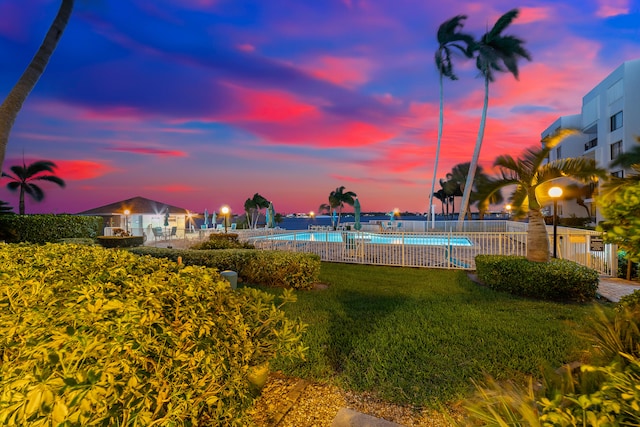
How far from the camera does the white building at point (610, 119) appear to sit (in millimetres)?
23469

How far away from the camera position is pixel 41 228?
46.8 ft

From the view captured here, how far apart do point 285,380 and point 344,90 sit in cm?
1623

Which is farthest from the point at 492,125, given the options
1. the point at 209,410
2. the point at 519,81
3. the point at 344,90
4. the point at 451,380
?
the point at 209,410

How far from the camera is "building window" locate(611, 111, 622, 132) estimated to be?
2488 centimetres

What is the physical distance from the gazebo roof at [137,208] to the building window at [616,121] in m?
36.5

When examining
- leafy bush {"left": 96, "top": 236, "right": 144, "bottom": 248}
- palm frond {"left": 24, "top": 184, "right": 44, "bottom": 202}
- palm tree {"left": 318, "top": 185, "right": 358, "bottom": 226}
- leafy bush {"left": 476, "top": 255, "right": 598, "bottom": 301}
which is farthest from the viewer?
palm tree {"left": 318, "top": 185, "right": 358, "bottom": 226}

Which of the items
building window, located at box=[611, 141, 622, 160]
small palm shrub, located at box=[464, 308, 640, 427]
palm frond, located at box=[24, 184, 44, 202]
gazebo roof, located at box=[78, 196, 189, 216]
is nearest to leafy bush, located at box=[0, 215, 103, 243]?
gazebo roof, located at box=[78, 196, 189, 216]

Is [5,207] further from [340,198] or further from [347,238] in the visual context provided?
[340,198]

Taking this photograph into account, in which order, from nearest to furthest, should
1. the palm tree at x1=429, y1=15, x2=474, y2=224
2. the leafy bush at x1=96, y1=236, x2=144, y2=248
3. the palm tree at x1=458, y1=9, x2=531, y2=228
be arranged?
1. the leafy bush at x1=96, y1=236, x2=144, y2=248
2. the palm tree at x1=458, y1=9, x2=531, y2=228
3. the palm tree at x1=429, y1=15, x2=474, y2=224

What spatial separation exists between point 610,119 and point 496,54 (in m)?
12.6

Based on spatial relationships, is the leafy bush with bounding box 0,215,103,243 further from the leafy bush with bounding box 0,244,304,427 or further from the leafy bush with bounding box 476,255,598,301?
the leafy bush with bounding box 476,255,598,301

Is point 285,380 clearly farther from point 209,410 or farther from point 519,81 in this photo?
point 519,81

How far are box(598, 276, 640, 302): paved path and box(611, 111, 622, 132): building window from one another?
24.1 meters

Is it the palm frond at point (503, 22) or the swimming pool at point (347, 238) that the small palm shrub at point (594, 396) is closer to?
the swimming pool at point (347, 238)
